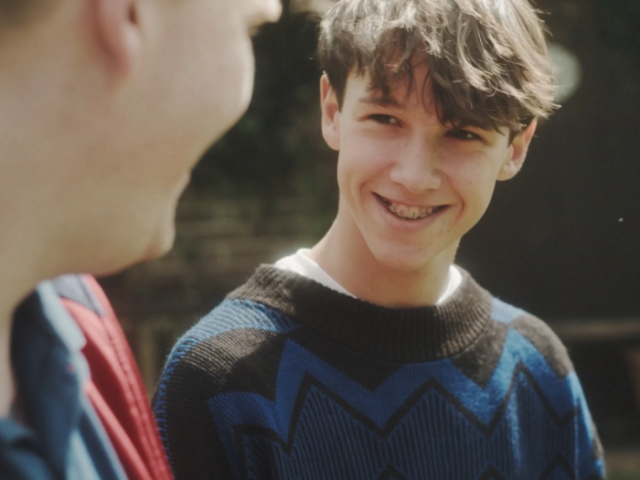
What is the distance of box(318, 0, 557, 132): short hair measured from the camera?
1589 mm

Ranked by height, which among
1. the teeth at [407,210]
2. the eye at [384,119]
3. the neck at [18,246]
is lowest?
the teeth at [407,210]

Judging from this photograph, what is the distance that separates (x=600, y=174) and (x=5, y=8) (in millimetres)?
4142

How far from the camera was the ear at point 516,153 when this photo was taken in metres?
1.85

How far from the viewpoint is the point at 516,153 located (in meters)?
1.89

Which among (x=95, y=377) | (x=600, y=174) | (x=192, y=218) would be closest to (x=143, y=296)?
(x=192, y=218)

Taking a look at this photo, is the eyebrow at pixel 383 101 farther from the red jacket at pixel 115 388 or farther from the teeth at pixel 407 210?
the red jacket at pixel 115 388

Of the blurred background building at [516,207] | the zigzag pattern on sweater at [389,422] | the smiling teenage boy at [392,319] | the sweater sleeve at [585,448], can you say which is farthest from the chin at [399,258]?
the blurred background building at [516,207]

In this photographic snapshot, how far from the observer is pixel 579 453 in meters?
1.88

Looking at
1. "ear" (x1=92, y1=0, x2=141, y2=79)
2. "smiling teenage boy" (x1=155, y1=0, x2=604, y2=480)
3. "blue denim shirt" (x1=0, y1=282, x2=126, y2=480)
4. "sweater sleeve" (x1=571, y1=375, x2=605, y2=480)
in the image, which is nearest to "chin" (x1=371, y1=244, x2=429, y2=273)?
"smiling teenage boy" (x1=155, y1=0, x2=604, y2=480)

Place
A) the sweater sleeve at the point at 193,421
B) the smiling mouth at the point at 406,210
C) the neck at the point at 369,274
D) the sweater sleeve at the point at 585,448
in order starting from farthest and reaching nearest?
the sweater sleeve at the point at 585,448 → the neck at the point at 369,274 → the smiling mouth at the point at 406,210 → the sweater sleeve at the point at 193,421

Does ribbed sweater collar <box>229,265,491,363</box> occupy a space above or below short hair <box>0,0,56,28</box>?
below

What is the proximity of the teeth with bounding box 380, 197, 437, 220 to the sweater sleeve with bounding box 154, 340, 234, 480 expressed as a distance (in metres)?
0.47

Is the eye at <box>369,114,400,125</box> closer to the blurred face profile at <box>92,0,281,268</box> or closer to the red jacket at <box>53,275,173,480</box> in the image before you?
the red jacket at <box>53,275,173,480</box>

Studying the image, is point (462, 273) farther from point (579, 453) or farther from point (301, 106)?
point (301, 106)
